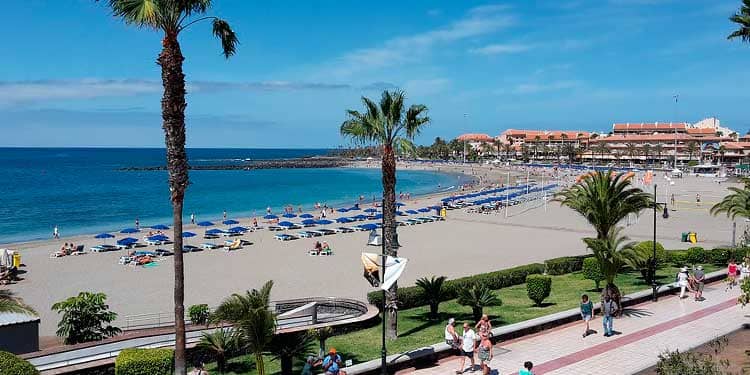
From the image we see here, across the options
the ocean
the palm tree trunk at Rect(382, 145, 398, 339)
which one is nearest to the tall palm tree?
the palm tree trunk at Rect(382, 145, 398, 339)

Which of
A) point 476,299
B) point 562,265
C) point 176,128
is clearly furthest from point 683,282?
point 176,128

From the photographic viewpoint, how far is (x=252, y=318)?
10.6 meters

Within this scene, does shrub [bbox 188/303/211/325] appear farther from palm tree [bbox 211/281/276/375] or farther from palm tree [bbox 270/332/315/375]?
palm tree [bbox 211/281/276/375]

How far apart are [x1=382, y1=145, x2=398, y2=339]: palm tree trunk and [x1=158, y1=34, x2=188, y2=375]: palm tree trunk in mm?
5317

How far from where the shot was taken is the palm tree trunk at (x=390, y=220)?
587 inches

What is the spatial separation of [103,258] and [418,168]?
130210 millimetres

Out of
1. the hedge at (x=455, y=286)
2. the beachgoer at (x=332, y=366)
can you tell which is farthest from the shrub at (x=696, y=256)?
the beachgoer at (x=332, y=366)

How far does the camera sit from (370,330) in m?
15.8

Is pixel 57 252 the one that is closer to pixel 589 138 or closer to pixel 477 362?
pixel 477 362

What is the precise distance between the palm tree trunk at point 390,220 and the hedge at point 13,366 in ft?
25.9

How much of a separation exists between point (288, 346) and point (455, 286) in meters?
8.56

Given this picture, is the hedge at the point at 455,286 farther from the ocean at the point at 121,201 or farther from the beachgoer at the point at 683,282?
the ocean at the point at 121,201

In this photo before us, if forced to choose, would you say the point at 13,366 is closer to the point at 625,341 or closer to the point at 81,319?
the point at 81,319

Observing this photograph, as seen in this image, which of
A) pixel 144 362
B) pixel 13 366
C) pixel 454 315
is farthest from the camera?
pixel 454 315
